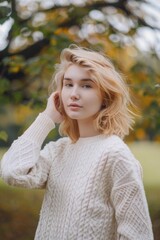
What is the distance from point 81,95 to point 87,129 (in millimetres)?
149

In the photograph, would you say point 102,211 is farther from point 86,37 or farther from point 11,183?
point 86,37

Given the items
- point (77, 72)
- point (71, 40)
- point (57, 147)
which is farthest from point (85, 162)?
point (71, 40)

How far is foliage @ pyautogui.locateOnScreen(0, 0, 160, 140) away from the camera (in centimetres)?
463

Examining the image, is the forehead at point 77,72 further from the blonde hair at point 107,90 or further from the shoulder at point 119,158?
the shoulder at point 119,158

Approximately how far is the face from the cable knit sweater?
0.11m

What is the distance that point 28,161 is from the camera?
234 centimetres

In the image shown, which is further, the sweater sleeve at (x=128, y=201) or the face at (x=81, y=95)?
the face at (x=81, y=95)

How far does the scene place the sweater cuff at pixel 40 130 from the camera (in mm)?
2406

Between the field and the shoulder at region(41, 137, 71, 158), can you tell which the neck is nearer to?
the shoulder at region(41, 137, 71, 158)

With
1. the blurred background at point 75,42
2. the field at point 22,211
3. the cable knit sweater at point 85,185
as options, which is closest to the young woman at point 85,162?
the cable knit sweater at point 85,185

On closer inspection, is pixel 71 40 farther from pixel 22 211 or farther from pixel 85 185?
pixel 22 211

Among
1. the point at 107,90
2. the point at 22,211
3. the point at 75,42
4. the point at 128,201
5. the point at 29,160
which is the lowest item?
the point at 22,211

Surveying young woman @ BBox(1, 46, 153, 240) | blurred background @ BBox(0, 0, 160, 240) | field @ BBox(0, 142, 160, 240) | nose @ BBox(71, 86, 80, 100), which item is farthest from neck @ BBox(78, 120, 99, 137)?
field @ BBox(0, 142, 160, 240)

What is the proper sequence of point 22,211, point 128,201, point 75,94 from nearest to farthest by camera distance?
point 128,201
point 75,94
point 22,211
